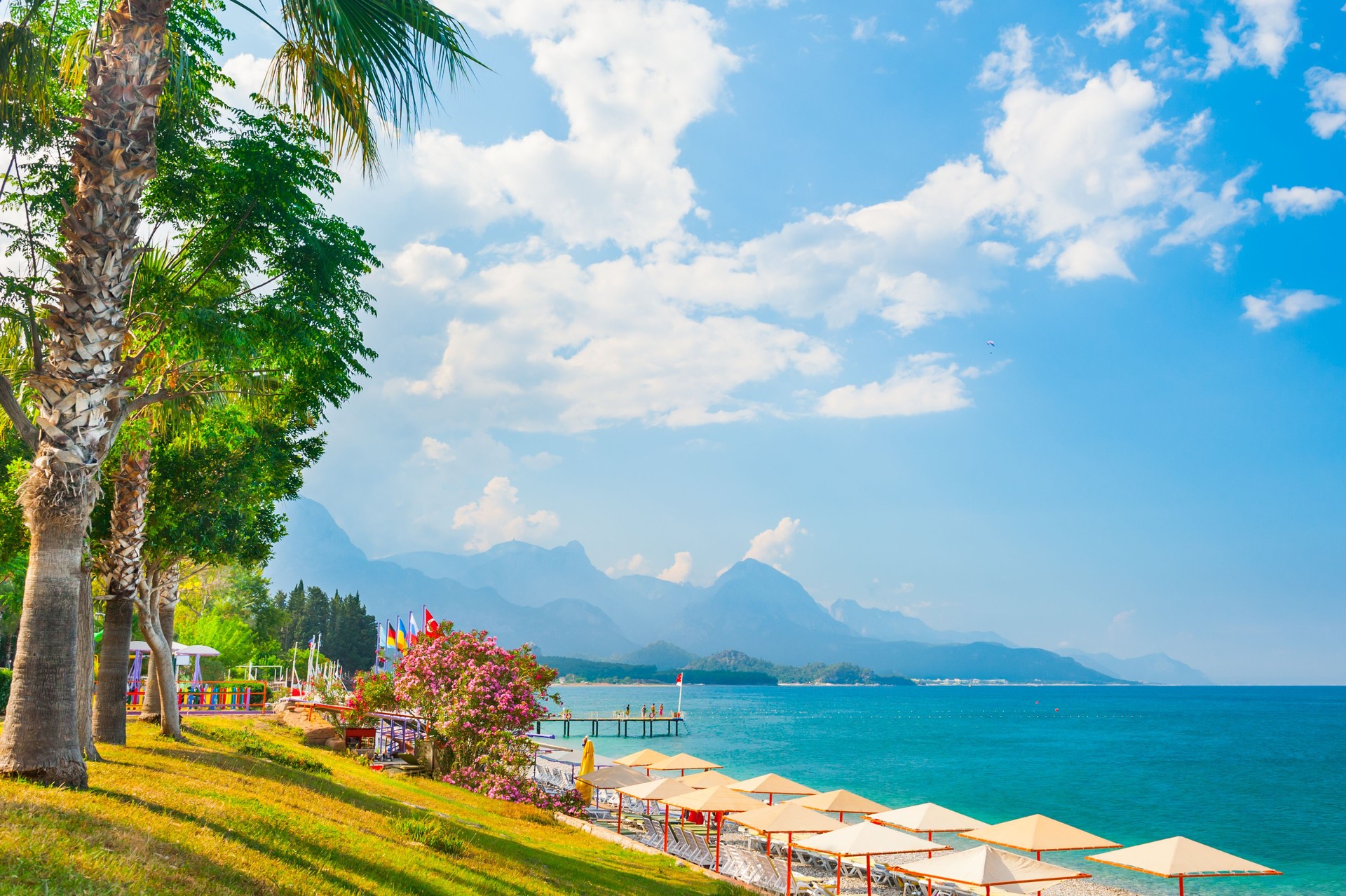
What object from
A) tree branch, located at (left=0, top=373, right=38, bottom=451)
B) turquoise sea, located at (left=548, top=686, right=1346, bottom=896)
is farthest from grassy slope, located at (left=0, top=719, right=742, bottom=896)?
turquoise sea, located at (left=548, top=686, right=1346, bottom=896)

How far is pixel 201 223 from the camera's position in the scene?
13086mm

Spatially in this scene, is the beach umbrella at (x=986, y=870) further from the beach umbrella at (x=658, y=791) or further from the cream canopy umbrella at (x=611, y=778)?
the cream canopy umbrella at (x=611, y=778)

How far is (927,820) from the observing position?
19.9 m

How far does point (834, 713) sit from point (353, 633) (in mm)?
82391

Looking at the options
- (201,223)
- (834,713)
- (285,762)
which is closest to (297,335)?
(201,223)

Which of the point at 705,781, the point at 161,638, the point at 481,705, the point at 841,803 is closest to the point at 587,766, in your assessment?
the point at 705,781

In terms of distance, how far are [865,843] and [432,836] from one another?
10670 mm

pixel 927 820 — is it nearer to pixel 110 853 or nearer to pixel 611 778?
pixel 611 778

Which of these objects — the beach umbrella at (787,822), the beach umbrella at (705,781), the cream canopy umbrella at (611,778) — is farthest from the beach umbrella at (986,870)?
the cream canopy umbrella at (611,778)

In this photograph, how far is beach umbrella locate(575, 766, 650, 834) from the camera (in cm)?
2258

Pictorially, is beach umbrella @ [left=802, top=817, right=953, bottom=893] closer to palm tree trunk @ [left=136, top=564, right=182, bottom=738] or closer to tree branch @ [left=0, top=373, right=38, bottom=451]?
palm tree trunk @ [left=136, top=564, right=182, bottom=738]

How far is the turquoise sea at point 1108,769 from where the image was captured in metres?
36.9

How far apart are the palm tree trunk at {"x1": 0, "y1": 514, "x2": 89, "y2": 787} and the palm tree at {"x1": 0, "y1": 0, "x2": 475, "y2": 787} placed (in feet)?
0.03

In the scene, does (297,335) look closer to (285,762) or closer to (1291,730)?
(285,762)
